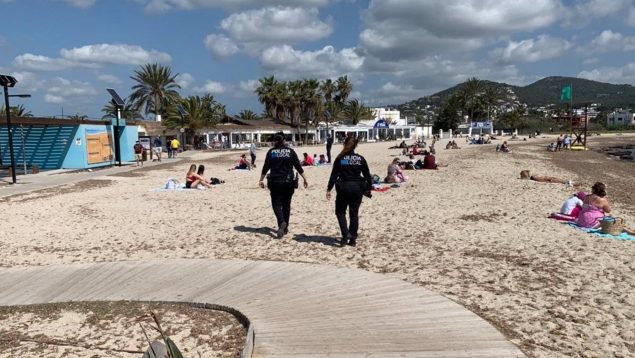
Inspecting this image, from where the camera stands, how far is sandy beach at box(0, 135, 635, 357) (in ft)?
15.3

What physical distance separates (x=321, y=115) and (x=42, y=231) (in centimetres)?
6234

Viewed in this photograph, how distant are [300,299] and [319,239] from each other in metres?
3.32

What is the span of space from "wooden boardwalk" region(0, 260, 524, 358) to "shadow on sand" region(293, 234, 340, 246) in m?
1.62

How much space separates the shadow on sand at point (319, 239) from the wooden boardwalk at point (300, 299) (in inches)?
63.8

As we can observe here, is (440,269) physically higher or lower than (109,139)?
lower

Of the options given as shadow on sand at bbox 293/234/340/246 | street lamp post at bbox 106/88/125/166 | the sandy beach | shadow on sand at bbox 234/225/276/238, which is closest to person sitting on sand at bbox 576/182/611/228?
the sandy beach

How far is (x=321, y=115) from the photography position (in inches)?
2785

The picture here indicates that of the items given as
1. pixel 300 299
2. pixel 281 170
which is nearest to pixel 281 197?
pixel 281 170

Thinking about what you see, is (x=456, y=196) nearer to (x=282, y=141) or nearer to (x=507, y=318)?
(x=282, y=141)

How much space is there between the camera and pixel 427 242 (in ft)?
26.2

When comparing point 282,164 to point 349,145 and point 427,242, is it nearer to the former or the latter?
point 349,145

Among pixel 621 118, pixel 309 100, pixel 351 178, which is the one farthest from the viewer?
pixel 621 118

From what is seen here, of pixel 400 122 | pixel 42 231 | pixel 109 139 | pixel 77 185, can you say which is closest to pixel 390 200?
pixel 42 231

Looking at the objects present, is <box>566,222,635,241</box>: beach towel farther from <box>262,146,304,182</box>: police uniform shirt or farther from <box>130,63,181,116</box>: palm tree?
<box>130,63,181,116</box>: palm tree
